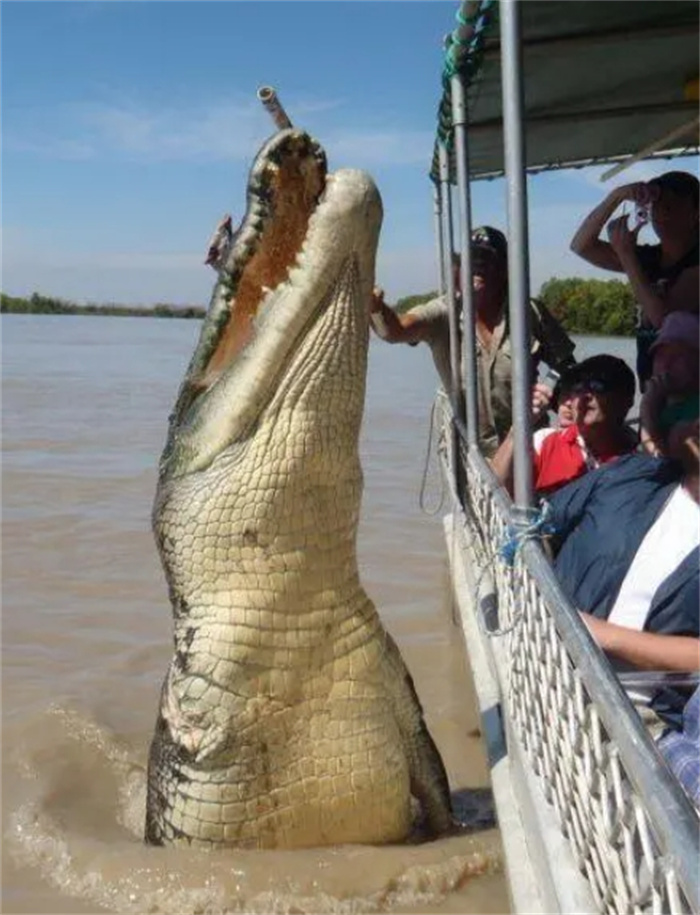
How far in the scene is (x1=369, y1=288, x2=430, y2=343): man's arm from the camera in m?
4.98

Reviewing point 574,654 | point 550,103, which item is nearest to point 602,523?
point 574,654

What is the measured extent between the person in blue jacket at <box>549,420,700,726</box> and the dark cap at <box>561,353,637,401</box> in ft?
1.95

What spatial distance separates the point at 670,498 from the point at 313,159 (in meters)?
1.16

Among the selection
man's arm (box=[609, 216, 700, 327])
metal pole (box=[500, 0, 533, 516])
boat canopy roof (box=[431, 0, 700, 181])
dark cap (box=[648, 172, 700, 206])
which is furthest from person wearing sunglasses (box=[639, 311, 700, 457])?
dark cap (box=[648, 172, 700, 206])

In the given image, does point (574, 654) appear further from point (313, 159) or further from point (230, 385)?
point (313, 159)

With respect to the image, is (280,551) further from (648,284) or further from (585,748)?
(648,284)

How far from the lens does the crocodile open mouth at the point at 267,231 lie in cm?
271

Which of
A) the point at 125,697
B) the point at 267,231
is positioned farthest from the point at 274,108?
the point at 125,697

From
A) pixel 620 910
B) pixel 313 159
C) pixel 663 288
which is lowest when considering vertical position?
pixel 620 910

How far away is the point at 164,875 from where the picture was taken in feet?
9.25

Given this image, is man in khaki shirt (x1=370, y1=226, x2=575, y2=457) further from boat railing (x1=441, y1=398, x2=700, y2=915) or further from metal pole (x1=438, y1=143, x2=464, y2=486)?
boat railing (x1=441, y1=398, x2=700, y2=915)

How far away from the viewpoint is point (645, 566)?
8.05 feet

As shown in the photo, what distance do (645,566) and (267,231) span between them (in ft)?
3.94

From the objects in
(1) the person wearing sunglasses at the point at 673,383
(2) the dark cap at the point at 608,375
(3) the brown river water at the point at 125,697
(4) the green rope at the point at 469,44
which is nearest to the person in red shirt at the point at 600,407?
(2) the dark cap at the point at 608,375
